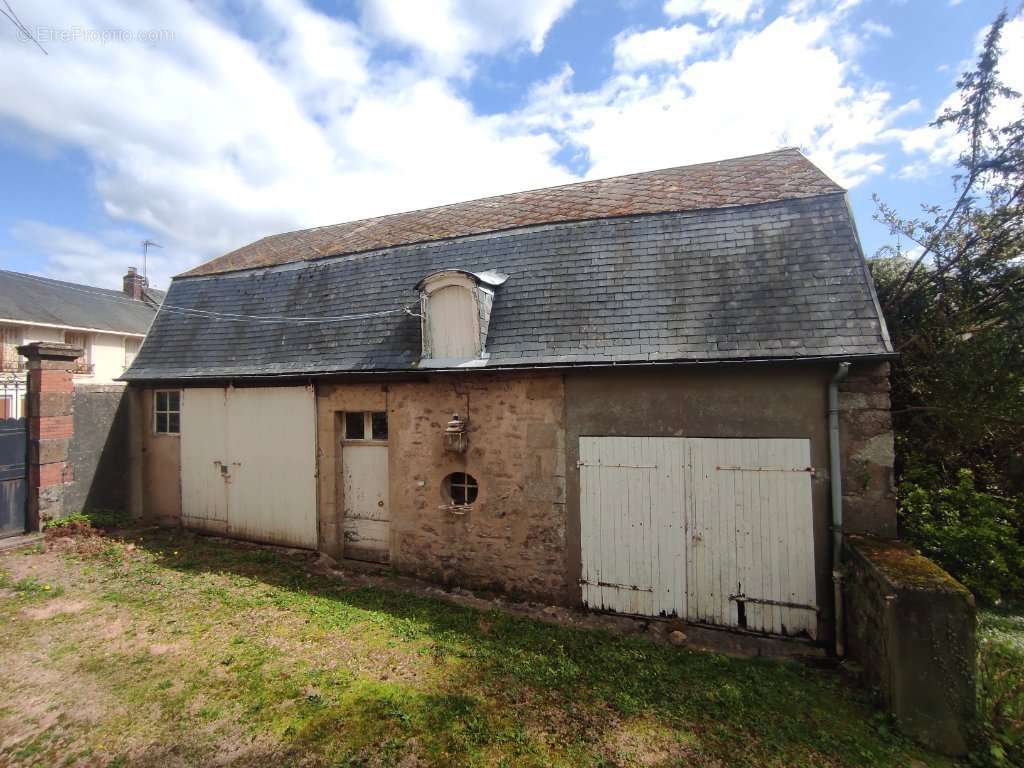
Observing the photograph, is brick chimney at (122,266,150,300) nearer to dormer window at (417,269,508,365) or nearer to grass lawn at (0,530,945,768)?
grass lawn at (0,530,945,768)

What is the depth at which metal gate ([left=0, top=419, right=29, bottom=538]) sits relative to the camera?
8109 mm

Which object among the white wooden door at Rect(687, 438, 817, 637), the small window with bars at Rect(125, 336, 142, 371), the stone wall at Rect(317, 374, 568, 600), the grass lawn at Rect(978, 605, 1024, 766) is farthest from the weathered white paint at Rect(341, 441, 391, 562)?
the small window with bars at Rect(125, 336, 142, 371)

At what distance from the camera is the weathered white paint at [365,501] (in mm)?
7391

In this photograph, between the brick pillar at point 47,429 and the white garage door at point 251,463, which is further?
the brick pillar at point 47,429

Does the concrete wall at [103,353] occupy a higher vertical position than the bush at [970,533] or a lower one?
higher

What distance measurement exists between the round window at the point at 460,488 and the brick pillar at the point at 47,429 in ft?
25.6

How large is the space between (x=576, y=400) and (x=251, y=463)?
20.3 feet

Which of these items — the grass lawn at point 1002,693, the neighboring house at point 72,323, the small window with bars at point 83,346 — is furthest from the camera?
the small window with bars at point 83,346

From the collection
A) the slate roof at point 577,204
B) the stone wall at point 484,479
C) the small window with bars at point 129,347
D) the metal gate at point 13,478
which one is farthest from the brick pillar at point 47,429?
the small window with bars at point 129,347

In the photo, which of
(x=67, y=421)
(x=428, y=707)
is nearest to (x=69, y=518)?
(x=67, y=421)

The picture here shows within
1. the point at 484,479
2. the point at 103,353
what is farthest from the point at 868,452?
the point at 103,353

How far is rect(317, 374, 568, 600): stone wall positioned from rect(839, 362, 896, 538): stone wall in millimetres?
3296

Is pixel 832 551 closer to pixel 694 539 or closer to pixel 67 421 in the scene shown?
pixel 694 539

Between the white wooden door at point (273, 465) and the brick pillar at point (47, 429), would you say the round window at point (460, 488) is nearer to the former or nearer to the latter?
the white wooden door at point (273, 465)
